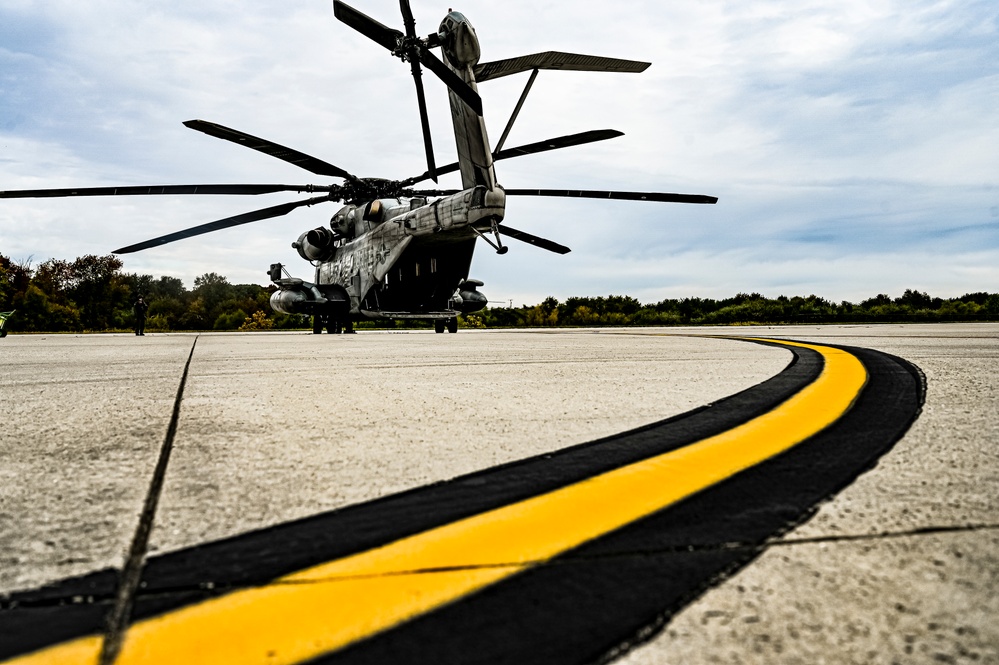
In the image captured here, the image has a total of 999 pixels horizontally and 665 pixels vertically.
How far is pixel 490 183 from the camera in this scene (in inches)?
517

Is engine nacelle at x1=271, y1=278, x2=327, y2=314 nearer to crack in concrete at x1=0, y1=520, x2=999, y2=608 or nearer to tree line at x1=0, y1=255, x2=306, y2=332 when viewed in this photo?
crack in concrete at x1=0, y1=520, x2=999, y2=608

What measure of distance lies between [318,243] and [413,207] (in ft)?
13.9

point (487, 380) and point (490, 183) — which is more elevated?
point (490, 183)

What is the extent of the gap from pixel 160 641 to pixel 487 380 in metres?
2.80

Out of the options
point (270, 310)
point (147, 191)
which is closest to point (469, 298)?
point (147, 191)

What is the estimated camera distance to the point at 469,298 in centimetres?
1914

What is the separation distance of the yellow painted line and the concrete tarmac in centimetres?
24

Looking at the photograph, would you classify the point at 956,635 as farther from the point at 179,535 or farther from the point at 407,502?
the point at 179,535

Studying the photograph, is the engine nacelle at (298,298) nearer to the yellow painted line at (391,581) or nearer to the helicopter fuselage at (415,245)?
the helicopter fuselage at (415,245)

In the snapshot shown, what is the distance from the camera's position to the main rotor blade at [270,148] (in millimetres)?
11852

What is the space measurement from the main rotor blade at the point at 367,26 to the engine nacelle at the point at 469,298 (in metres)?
7.70

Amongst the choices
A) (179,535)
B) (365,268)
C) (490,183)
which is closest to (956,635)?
(179,535)

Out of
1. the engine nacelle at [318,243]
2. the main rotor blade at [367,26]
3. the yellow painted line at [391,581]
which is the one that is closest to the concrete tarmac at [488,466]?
the yellow painted line at [391,581]

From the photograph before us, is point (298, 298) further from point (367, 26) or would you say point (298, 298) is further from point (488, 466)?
point (488, 466)
